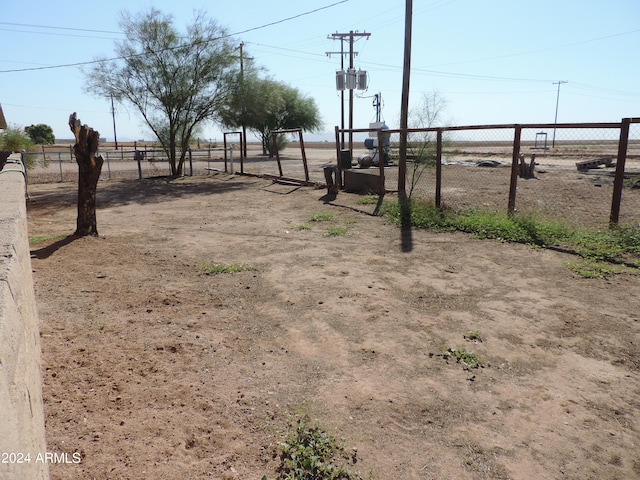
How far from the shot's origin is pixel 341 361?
3658 mm

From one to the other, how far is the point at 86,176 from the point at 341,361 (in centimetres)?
601

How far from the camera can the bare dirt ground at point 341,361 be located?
2.60m

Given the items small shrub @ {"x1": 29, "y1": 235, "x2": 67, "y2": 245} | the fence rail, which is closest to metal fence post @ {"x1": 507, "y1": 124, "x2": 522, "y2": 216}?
the fence rail

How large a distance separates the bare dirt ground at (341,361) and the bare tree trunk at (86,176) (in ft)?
2.00

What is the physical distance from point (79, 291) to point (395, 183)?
473 inches

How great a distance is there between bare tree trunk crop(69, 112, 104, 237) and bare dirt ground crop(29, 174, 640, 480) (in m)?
0.61

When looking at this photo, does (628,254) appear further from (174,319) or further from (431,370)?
(174,319)

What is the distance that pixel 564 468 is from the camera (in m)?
2.50

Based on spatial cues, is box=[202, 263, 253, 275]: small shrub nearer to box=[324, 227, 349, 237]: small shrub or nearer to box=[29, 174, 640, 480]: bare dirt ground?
box=[29, 174, 640, 480]: bare dirt ground

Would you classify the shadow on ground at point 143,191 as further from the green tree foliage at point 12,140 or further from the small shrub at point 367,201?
the small shrub at point 367,201

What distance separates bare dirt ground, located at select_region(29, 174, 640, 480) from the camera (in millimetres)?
2596

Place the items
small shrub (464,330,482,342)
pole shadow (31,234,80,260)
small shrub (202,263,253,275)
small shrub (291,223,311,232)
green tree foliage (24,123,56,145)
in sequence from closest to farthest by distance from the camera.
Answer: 1. small shrub (464,330,482,342)
2. small shrub (202,263,253,275)
3. pole shadow (31,234,80,260)
4. small shrub (291,223,311,232)
5. green tree foliage (24,123,56,145)

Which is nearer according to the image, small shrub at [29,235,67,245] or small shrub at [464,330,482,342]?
small shrub at [464,330,482,342]

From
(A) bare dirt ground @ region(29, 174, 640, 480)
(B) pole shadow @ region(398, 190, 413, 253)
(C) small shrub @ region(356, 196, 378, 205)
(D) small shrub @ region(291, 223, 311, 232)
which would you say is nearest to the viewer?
(A) bare dirt ground @ region(29, 174, 640, 480)
